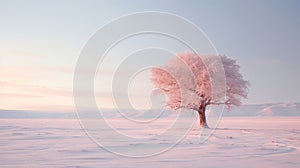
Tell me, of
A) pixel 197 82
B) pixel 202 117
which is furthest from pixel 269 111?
pixel 197 82

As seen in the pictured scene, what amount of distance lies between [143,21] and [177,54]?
15.6 m

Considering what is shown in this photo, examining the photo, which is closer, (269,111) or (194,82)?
(194,82)

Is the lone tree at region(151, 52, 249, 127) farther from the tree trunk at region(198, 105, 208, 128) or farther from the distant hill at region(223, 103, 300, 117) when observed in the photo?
the distant hill at region(223, 103, 300, 117)

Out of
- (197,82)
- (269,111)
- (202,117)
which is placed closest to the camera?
(197,82)

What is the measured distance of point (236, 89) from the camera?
29.2 meters

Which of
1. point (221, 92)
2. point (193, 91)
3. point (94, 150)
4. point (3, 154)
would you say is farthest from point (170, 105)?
point (3, 154)

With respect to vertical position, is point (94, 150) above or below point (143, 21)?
below

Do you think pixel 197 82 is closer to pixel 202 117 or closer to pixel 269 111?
pixel 202 117

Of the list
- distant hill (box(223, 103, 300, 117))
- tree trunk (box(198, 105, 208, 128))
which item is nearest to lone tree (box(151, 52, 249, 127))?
tree trunk (box(198, 105, 208, 128))

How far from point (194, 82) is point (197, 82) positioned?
284 mm

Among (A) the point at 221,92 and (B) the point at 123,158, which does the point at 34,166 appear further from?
(A) the point at 221,92

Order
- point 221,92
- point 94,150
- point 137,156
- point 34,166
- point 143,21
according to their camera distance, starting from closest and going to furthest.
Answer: point 34,166 < point 137,156 < point 94,150 < point 143,21 < point 221,92

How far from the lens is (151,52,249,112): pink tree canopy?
28.3m

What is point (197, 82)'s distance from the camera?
1118 inches
